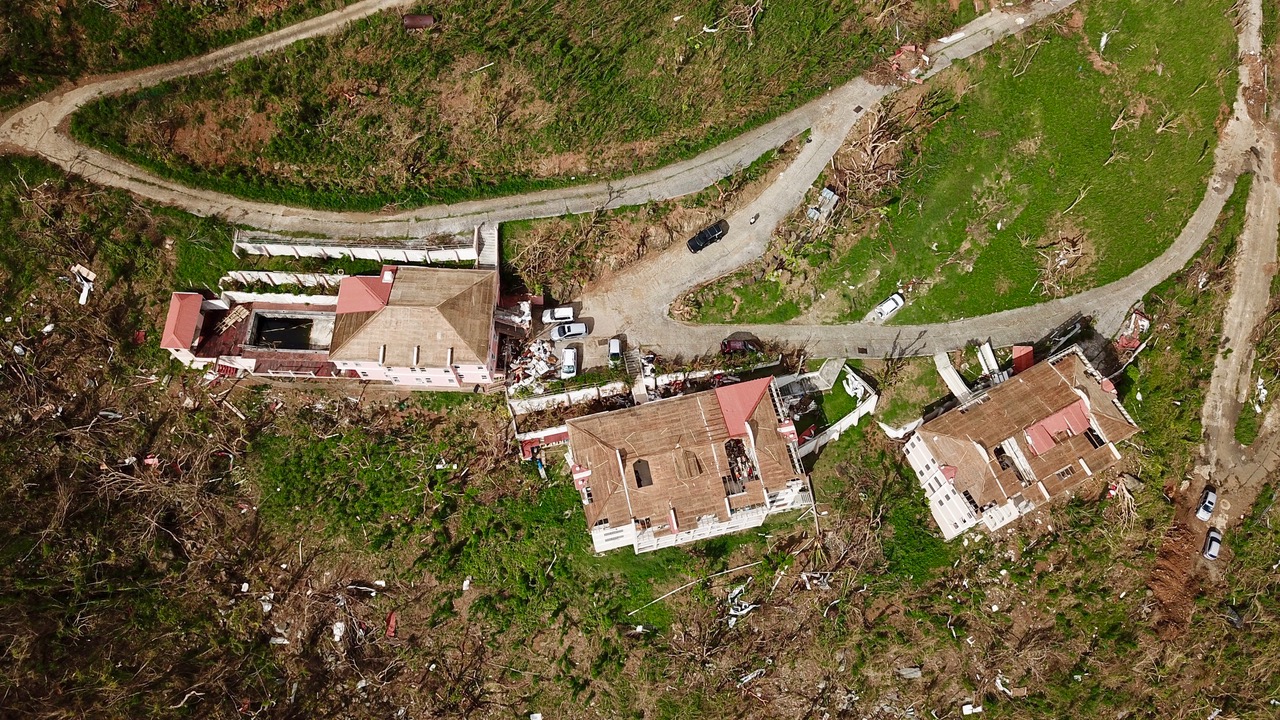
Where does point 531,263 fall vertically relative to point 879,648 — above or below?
above

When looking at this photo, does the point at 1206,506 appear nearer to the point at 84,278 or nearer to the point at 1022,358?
the point at 1022,358

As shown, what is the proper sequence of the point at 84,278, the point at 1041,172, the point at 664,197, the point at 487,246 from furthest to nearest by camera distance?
the point at 1041,172 → the point at 664,197 → the point at 487,246 → the point at 84,278

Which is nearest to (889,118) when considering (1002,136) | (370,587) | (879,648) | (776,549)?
(1002,136)

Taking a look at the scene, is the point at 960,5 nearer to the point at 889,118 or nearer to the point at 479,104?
the point at 889,118

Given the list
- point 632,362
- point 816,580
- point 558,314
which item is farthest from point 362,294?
point 816,580

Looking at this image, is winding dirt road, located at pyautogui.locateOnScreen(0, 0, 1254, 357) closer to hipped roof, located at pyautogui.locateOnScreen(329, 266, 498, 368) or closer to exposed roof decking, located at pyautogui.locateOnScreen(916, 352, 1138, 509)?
exposed roof decking, located at pyautogui.locateOnScreen(916, 352, 1138, 509)

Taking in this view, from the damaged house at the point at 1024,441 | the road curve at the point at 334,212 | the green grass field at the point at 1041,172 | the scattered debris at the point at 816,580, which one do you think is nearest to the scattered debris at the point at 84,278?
the road curve at the point at 334,212

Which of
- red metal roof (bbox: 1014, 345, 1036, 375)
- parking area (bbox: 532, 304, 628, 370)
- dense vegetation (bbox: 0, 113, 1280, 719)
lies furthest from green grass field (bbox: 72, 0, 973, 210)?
red metal roof (bbox: 1014, 345, 1036, 375)

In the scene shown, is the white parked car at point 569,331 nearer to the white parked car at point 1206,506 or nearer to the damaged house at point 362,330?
the damaged house at point 362,330
